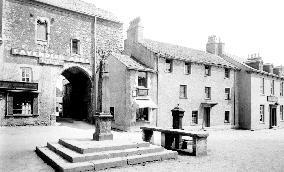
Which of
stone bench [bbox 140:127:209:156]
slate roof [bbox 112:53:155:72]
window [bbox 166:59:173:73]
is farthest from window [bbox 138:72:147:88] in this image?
stone bench [bbox 140:127:209:156]

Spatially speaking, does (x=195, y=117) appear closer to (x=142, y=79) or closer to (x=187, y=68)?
(x=187, y=68)

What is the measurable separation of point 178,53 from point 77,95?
1194 centimetres

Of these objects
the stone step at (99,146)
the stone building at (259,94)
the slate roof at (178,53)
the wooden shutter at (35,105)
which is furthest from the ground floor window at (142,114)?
the stone building at (259,94)

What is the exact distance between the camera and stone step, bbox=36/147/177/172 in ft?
26.6

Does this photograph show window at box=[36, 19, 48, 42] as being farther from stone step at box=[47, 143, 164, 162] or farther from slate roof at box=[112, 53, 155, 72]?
stone step at box=[47, 143, 164, 162]

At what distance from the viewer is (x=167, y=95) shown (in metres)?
22.7

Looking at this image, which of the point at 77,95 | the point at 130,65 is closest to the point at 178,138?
the point at 130,65

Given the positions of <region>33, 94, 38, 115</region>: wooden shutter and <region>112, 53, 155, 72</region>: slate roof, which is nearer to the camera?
<region>33, 94, 38, 115</region>: wooden shutter

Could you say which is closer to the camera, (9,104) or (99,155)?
(99,155)

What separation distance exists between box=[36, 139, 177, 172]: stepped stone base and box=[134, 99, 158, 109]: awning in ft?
30.3

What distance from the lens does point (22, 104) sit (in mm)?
19969

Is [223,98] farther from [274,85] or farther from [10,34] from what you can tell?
[10,34]

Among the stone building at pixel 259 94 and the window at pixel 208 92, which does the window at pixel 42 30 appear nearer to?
the window at pixel 208 92

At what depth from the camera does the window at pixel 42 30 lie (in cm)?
2117
